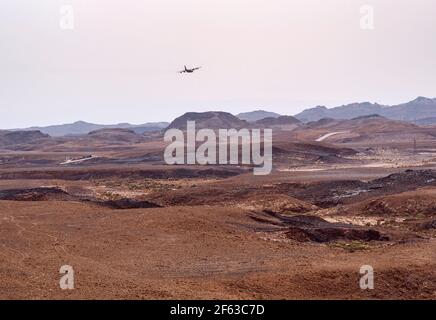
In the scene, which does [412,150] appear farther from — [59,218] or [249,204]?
[59,218]

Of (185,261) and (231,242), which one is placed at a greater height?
(185,261)

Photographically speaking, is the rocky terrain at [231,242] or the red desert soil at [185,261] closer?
the red desert soil at [185,261]

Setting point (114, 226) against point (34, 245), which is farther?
point (114, 226)

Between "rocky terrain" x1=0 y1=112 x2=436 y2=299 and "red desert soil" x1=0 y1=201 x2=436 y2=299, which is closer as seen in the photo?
"red desert soil" x1=0 y1=201 x2=436 y2=299

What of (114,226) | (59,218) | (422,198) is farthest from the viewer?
(422,198)

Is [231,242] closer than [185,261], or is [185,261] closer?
[185,261]

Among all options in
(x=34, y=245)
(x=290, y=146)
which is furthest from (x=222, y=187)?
(x=290, y=146)
